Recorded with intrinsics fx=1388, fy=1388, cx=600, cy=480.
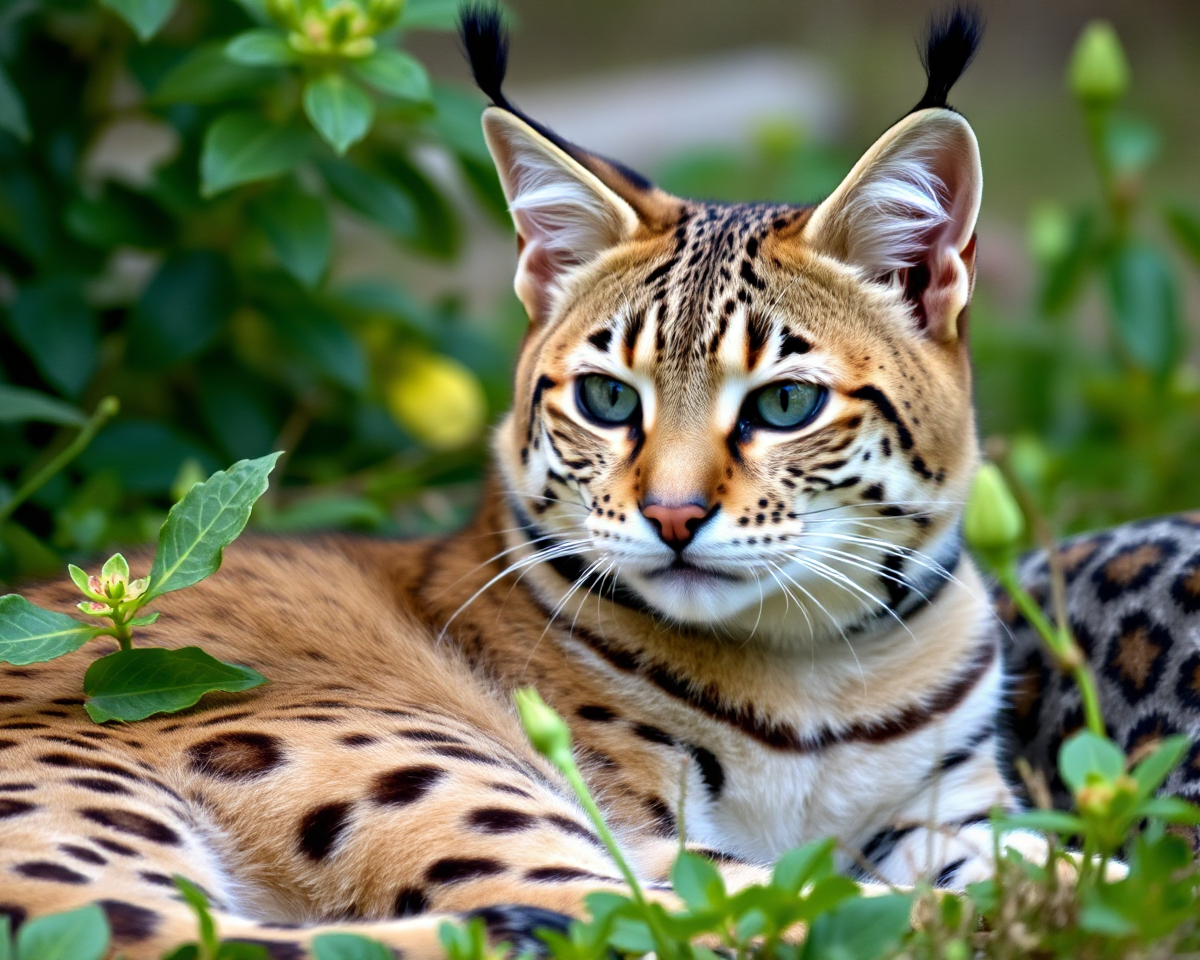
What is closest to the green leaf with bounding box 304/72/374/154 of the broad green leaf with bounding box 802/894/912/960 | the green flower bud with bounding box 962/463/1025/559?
the green flower bud with bounding box 962/463/1025/559

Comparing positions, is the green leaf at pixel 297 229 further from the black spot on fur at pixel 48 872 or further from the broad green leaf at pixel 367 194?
the black spot on fur at pixel 48 872

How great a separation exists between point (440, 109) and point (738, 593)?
218cm

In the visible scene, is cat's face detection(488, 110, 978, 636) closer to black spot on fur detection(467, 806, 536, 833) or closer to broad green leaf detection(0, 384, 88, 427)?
black spot on fur detection(467, 806, 536, 833)

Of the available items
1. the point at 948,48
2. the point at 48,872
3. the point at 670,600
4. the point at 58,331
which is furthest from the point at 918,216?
the point at 58,331

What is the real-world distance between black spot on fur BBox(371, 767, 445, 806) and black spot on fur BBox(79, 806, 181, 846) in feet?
1.25

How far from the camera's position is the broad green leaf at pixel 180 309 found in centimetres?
468

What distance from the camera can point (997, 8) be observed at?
14.2 meters

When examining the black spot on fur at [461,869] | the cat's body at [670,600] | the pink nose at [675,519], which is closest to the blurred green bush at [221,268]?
the cat's body at [670,600]

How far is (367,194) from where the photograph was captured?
4.63m

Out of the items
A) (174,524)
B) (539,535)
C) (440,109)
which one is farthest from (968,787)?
(440,109)

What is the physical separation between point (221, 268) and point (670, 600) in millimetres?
2446

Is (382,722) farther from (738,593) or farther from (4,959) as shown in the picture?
(4,959)

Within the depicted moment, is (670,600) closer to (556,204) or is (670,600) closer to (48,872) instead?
(556,204)

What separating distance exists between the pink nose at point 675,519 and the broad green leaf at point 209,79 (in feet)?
6.83
